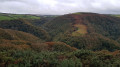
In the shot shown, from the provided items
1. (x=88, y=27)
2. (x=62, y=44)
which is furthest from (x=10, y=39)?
(x=88, y=27)

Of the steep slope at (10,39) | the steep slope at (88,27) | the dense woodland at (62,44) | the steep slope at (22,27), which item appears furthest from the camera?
the steep slope at (22,27)

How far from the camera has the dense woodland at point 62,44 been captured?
A: 45.5 feet

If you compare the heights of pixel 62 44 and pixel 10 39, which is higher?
pixel 62 44

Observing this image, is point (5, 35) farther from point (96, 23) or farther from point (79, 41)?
point (96, 23)

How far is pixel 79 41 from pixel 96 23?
1789 inches

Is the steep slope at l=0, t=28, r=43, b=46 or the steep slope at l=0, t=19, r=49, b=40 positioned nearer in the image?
the steep slope at l=0, t=28, r=43, b=46

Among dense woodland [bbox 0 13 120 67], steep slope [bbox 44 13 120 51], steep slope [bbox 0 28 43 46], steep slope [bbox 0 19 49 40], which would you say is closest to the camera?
dense woodland [bbox 0 13 120 67]

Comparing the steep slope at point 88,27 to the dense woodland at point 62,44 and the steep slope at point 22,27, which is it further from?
the steep slope at point 22,27

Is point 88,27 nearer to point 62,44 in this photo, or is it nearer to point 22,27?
point 22,27

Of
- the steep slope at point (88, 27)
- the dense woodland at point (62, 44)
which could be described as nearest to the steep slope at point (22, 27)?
the dense woodland at point (62, 44)

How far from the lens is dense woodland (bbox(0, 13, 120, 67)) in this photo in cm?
1387

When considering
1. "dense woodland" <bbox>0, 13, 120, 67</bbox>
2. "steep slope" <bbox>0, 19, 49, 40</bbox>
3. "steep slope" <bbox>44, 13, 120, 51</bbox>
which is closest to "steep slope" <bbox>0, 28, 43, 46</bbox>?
"dense woodland" <bbox>0, 13, 120, 67</bbox>

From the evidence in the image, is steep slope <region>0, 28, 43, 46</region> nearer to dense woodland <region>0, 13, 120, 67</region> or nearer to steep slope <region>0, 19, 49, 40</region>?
dense woodland <region>0, 13, 120, 67</region>

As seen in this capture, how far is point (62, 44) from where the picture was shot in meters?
36.2
